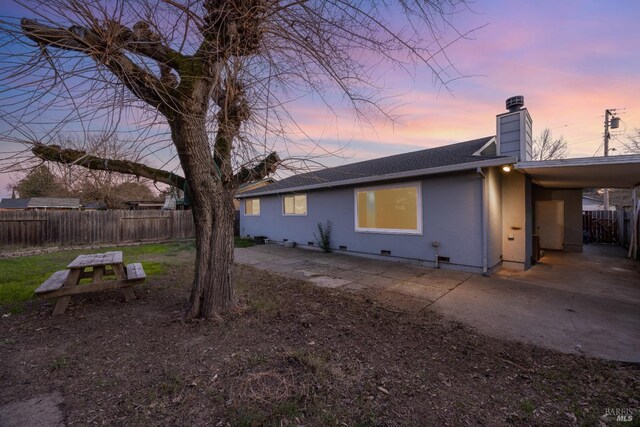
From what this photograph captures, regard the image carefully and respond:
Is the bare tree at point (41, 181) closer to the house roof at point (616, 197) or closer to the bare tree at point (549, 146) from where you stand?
the bare tree at point (549, 146)

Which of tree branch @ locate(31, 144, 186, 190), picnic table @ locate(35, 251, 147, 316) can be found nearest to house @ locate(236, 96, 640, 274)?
tree branch @ locate(31, 144, 186, 190)

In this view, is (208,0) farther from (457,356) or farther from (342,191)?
(342,191)

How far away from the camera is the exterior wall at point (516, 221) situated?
664cm

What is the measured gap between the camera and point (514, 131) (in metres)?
6.46

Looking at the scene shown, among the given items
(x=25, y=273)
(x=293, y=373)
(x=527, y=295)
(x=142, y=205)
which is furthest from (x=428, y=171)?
(x=142, y=205)

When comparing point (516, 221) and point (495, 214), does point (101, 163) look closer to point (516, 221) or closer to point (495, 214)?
point (495, 214)

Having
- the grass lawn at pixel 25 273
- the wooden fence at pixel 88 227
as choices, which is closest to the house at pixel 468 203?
the grass lawn at pixel 25 273

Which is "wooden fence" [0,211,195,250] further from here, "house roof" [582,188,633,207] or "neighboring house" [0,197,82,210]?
"house roof" [582,188,633,207]

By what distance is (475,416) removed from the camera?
1838 millimetres

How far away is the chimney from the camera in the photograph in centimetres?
631

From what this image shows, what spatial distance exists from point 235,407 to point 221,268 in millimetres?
1829

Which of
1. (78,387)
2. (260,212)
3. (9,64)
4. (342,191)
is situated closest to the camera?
(9,64)

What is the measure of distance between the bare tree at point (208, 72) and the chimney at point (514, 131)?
527 cm

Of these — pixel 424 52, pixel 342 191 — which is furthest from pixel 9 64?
pixel 342 191
